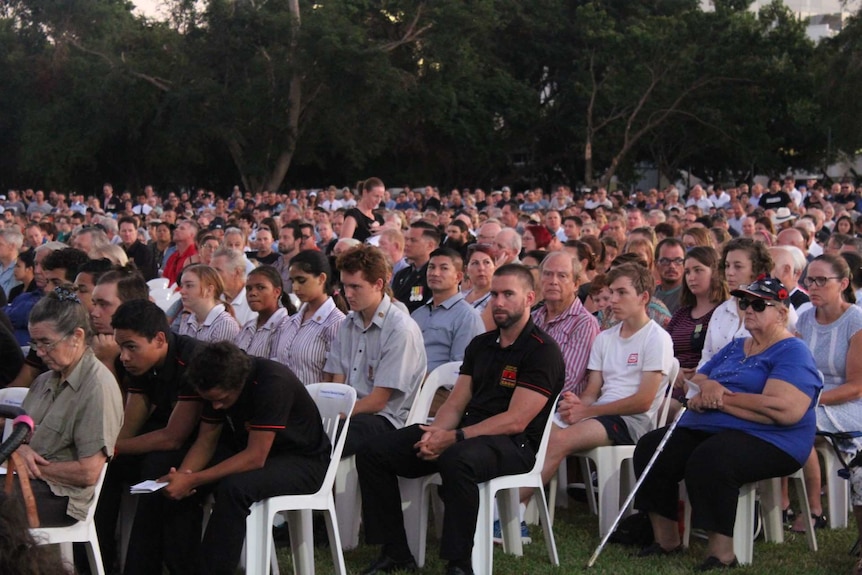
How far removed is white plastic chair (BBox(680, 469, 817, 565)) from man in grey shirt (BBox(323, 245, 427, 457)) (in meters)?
1.47

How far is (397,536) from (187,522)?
0.95m

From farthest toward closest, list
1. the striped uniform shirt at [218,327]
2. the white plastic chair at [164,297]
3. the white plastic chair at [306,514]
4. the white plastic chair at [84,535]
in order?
the white plastic chair at [164,297]
the striped uniform shirt at [218,327]
the white plastic chair at [306,514]
the white plastic chair at [84,535]

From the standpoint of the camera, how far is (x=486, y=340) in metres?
5.48

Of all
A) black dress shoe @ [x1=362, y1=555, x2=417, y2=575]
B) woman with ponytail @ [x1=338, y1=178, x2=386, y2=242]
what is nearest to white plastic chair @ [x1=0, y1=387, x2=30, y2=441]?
black dress shoe @ [x1=362, y1=555, x2=417, y2=575]

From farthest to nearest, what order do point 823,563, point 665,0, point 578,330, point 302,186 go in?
point 302,186
point 665,0
point 578,330
point 823,563

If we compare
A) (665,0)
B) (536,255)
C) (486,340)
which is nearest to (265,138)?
(665,0)

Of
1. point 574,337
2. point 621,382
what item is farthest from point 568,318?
point 621,382

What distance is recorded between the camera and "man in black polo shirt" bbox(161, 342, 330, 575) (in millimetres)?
4588

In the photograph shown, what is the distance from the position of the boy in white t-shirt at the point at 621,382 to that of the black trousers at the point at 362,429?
847 mm

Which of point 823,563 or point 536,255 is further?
point 536,255

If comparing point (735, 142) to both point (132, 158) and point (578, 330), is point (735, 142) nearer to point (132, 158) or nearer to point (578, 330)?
point (132, 158)

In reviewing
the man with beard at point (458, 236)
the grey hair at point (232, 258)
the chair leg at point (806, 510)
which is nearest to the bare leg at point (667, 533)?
the chair leg at point (806, 510)

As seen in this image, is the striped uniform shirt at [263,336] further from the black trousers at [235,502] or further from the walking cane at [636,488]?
the walking cane at [636,488]

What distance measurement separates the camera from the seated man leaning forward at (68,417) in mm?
4477
